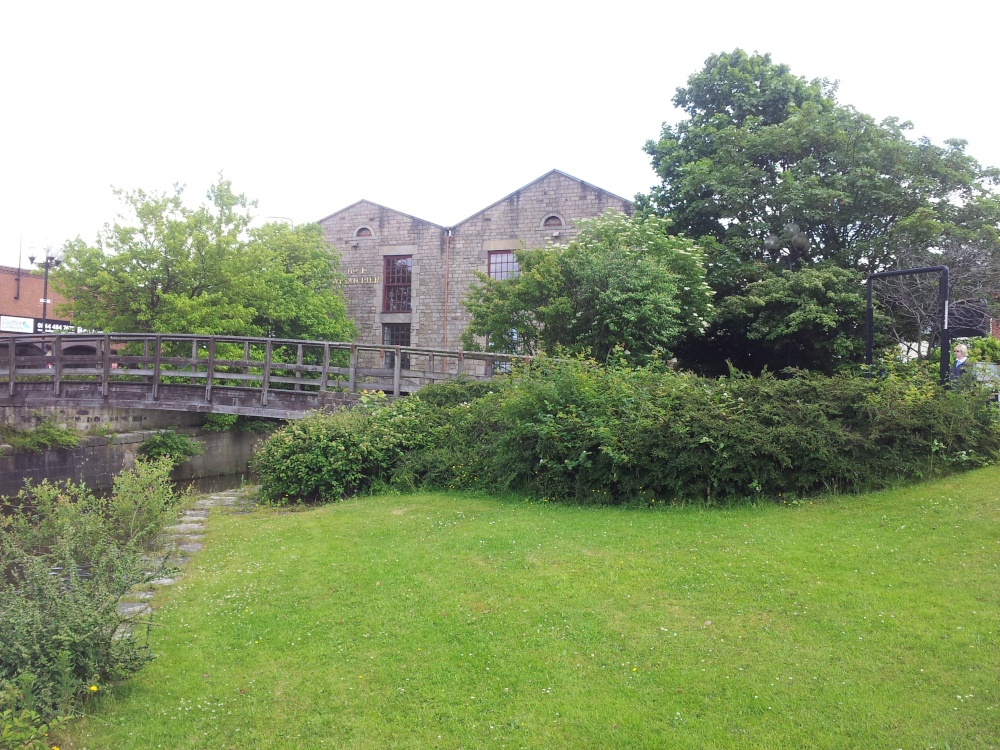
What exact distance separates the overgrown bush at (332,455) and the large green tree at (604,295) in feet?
14.7

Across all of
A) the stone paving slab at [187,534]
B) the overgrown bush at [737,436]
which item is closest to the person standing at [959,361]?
the overgrown bush at [737,436]

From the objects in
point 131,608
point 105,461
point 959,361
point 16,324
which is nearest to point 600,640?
point 131,608

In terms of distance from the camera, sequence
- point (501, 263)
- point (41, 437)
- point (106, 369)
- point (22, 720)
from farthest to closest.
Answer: point (501, 263)
point (41, 437)
point (106, 369)
point (22, 720)

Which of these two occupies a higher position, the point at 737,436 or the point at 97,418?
the point at 737,436

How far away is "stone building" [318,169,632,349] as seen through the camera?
97.2 feet

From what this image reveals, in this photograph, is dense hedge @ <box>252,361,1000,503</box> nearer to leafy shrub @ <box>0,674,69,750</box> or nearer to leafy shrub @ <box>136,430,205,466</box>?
leafy shrub @ <box>0,674,69,750</box>

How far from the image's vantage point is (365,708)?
4.37 meters

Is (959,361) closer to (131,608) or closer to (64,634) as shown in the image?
(131,608)

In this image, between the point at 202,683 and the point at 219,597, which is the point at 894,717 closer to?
the point at 202,683

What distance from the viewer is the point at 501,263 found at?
3078 cm

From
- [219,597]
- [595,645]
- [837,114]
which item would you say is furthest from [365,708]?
[837,114]

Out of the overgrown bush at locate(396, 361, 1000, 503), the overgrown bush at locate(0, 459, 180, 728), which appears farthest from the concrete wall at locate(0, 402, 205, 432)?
the overgrown bush at locate(0, 459, 180, 728)

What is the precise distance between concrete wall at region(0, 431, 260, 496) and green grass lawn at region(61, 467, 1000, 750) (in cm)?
1236

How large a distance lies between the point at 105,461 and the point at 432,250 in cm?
1619
